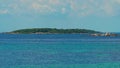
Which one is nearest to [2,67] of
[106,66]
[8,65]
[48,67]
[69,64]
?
[8,65]

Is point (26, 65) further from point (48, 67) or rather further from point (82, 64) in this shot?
point (82, 64)

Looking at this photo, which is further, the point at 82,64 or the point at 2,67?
the point at 82,64

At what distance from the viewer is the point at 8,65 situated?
113 ft

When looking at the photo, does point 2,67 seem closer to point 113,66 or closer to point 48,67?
point 48,67

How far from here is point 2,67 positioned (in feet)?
108

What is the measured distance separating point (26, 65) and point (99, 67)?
672 centimetres

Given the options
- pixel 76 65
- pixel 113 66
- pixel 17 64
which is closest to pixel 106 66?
pixel 113 66

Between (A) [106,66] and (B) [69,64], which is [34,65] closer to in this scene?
(B) [69,64]

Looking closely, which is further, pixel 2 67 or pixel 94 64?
pixel 94 64

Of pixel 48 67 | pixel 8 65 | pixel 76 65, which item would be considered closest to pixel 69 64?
pixel 76 65

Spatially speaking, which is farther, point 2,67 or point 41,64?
point 41,64

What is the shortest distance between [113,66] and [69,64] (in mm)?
4395

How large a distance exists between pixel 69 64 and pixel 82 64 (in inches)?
49.2

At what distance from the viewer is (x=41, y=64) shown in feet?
118
